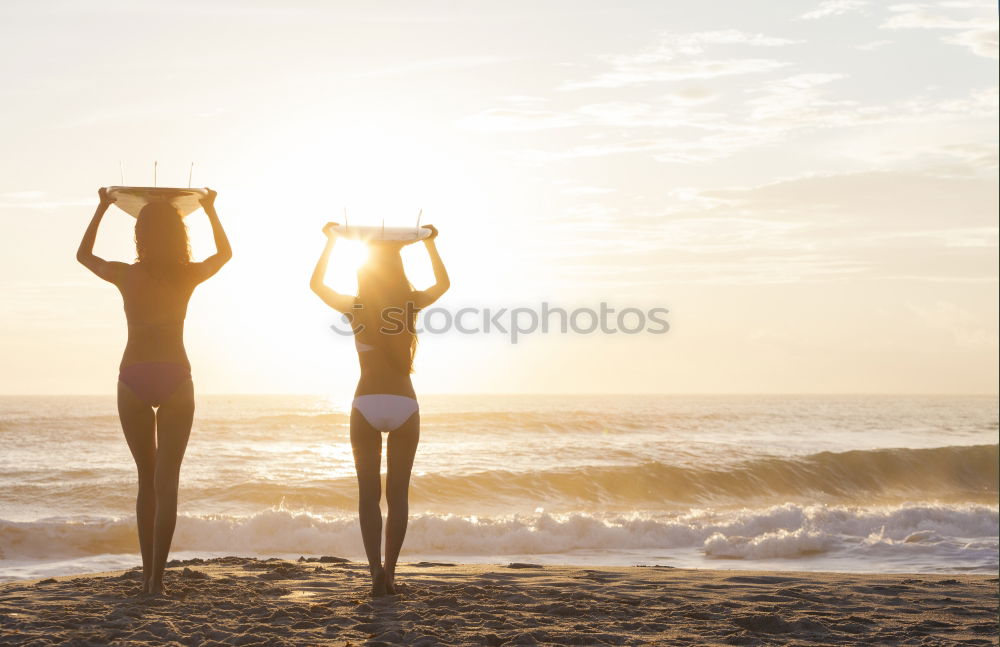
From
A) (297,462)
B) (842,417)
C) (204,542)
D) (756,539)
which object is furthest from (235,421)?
(842,417)

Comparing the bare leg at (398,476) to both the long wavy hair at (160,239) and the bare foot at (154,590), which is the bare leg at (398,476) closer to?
the bare foot at (154,590)

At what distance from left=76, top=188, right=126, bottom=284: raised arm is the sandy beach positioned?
2005mm

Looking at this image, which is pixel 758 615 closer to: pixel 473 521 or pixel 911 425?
pixel 473 521

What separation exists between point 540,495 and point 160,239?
1276 centimetres

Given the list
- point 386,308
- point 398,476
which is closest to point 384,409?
point 398,476

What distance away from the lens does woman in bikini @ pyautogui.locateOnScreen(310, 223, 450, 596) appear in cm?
587

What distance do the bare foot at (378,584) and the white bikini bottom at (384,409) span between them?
952mm

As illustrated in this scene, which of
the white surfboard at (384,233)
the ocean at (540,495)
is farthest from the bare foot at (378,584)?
the ocean at (540,495)

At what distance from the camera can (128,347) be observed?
5.68 m

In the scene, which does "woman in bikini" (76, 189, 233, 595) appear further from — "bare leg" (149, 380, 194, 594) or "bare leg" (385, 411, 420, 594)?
"bare leg" (385, 411, 420, 594)

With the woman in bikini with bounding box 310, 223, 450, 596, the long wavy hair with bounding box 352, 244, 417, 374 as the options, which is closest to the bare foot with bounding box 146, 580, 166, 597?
the woman in bikini with bounding box 310, 223, 450, 596

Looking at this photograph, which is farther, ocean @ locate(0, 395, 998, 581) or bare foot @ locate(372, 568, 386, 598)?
ocean @ locate(0, 395, 998, 581)

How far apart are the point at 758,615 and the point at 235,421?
25.4m

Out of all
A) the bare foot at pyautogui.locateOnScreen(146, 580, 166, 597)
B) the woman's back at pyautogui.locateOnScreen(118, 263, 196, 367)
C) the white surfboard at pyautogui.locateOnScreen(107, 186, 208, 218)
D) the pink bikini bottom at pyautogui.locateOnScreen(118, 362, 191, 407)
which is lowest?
the bare foot at pyautogui.locateOnScreen(146, 580, 166, 597)
